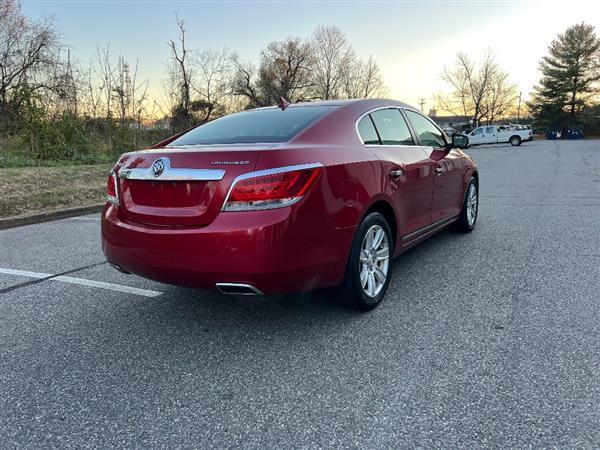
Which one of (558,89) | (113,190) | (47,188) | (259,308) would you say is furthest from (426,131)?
(558,89)

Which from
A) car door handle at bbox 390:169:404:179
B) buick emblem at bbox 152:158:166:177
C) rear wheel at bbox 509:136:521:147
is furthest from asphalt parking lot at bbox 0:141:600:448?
rear wheel at bbox 509:136:521:147

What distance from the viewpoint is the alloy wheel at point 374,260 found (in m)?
3.26

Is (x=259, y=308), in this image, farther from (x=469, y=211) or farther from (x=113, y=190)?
(x=469, y=211)

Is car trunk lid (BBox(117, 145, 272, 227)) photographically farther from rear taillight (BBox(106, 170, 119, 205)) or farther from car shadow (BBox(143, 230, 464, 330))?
car shadow (BBox(143, 230, 464, 330))

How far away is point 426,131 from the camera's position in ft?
15.3

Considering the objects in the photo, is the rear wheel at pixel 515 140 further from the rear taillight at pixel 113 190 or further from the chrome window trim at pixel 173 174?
the chrome window trim at pixel 173 174

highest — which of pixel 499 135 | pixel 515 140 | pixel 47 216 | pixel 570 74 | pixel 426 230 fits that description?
pixel 570 74

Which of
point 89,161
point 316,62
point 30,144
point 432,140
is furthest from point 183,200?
point 316,62

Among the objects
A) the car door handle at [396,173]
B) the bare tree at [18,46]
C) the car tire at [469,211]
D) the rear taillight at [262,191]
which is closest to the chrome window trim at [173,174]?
the rear taillight at [262,191]

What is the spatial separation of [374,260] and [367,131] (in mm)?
999

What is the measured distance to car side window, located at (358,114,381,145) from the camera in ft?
11.3

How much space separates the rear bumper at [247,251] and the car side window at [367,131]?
2.82ft

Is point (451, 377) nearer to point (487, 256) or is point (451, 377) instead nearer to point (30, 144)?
point (487, 256)

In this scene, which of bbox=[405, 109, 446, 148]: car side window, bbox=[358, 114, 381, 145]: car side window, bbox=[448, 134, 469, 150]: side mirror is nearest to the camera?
bbox=[358, 114, 381, 145]: car side window
